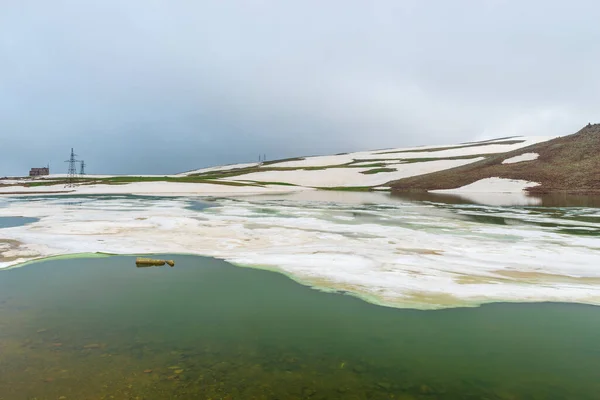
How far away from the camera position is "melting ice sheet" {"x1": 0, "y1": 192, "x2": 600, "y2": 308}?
10.7 metres

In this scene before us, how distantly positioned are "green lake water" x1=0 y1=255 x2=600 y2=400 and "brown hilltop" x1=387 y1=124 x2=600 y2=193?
64.7 meters

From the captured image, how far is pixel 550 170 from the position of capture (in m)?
71.9

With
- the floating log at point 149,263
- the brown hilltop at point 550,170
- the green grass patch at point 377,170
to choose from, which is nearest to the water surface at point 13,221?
the floating log at point 149,263

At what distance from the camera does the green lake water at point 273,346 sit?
5.79m

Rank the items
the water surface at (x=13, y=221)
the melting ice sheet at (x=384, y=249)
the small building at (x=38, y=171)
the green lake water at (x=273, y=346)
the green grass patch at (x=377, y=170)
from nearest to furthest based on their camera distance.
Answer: the green lake water at (x=273, y=346), the melting ice sheet at (x=384, y=249), the water surface at (x=13, y=221), the green grass patch at (x=377, y=170), the small building at (x=38, y=171)

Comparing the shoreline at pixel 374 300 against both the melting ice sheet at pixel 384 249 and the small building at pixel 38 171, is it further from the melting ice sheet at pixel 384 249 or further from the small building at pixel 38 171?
the small building at pixel 38 171

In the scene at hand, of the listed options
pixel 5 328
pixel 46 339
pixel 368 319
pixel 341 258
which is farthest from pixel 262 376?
pixel 341 258

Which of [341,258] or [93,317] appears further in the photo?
[341,258]

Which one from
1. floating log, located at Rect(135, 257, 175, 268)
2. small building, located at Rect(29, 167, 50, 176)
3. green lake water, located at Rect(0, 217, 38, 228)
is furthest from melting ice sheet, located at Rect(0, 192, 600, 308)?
small building, located at Rect(29, 167, 50, 176)

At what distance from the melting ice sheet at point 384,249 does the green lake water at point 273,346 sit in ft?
4.50

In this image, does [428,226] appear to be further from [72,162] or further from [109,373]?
[72,162]

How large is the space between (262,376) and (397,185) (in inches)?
3161

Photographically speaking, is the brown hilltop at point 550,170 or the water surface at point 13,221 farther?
the brown hilltop at point 550,170

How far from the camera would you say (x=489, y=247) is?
16.2 m
